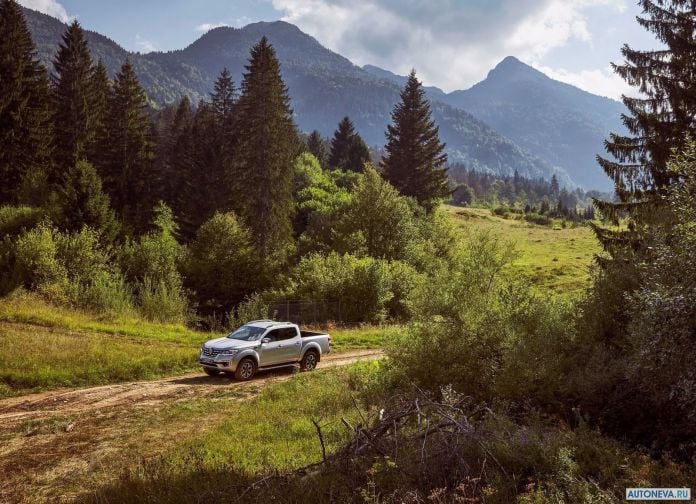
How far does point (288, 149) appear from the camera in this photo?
4175cm

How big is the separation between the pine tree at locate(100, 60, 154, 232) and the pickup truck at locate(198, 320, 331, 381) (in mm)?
32012

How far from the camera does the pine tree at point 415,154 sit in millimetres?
52375

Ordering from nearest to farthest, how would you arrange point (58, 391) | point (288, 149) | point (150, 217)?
point (58, 391) < point (288, 149) < point (150, 217)

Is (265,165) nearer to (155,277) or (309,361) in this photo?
(155,277)

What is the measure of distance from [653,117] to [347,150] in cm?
7423

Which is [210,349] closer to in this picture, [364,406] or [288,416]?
[288,416]

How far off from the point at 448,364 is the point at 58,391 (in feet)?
39.8

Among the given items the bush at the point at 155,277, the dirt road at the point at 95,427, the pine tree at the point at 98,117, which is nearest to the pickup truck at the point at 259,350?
the dirt road at the point at 95,427

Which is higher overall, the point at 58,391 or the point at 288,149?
the point at 288,149

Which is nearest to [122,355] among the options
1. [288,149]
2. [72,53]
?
[288,149]

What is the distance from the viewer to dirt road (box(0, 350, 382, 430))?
41.6ft

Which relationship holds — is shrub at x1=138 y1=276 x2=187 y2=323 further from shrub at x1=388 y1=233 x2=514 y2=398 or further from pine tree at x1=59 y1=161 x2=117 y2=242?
shrub at x1=388 y1=233 x2=514 y2=398

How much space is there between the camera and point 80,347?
1764 cm

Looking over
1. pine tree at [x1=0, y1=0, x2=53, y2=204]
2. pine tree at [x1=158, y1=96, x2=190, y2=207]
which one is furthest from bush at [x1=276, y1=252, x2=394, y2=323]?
pine tree at [x1=158, y1=96, x2=190, y2=207]
